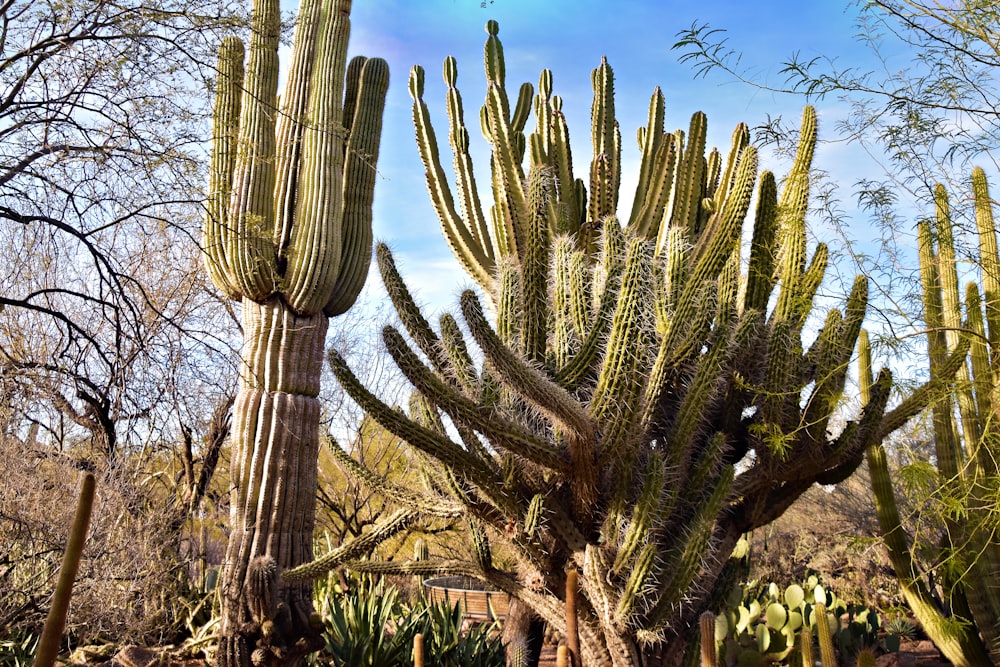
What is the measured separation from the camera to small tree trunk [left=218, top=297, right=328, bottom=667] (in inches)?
233

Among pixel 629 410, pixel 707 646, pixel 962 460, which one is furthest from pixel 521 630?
pixel 707 646

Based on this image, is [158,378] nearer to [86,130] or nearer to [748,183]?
[86,130]

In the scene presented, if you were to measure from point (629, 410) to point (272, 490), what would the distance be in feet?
10.3

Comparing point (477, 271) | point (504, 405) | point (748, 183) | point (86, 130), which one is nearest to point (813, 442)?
point (748, 183)

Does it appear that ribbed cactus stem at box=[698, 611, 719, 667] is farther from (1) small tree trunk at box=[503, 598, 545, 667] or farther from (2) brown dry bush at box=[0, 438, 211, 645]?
(2) brown dry bush at box=[0, 438, 211, 645]

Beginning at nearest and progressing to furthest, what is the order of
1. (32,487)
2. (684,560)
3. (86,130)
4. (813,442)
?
(86,130) < (684,560) < (813,442) < (32,487)

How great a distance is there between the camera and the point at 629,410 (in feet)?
14.5

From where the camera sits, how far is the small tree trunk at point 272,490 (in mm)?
5930

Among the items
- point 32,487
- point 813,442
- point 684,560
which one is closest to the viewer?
point 684,560

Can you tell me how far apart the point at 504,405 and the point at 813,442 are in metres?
2.14

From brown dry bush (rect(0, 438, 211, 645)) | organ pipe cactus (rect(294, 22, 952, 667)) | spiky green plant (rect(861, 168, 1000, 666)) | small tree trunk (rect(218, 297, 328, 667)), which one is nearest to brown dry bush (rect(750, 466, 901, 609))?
spiky green plant (rect(861, 168, 1000, 666))

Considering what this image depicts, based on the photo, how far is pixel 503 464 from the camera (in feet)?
15.4

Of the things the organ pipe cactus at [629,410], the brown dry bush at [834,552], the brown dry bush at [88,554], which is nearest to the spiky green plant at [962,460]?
the organ pipe cactus at [629,410]

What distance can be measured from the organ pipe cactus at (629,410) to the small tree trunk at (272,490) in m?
0.56
